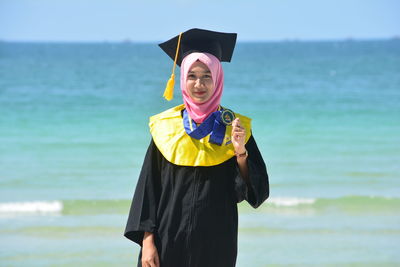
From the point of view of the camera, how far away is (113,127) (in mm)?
13359

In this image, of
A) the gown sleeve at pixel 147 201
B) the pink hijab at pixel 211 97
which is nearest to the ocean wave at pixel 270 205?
the gown sleeve at pixel 147 201

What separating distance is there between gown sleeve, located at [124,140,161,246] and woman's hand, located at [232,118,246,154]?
1.12 feet

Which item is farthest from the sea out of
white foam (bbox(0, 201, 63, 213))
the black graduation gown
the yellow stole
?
the yellow stole

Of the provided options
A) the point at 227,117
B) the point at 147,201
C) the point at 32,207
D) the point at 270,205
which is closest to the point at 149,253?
the point at 147,201

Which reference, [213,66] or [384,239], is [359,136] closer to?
[384,239]

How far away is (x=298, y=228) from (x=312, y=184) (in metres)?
1.94

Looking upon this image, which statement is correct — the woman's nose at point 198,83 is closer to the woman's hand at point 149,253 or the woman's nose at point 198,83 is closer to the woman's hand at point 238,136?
the woman's hand at point 238,136

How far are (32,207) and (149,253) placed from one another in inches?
191

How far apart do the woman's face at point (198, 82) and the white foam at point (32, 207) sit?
186 inches

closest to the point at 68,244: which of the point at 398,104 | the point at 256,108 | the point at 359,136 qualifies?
the point at 359,136

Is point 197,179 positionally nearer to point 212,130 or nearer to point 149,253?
point 212,130

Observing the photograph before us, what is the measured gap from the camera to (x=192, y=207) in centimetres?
296

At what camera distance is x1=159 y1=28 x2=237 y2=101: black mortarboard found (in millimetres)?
2986

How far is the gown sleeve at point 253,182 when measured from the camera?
9.70 feet
